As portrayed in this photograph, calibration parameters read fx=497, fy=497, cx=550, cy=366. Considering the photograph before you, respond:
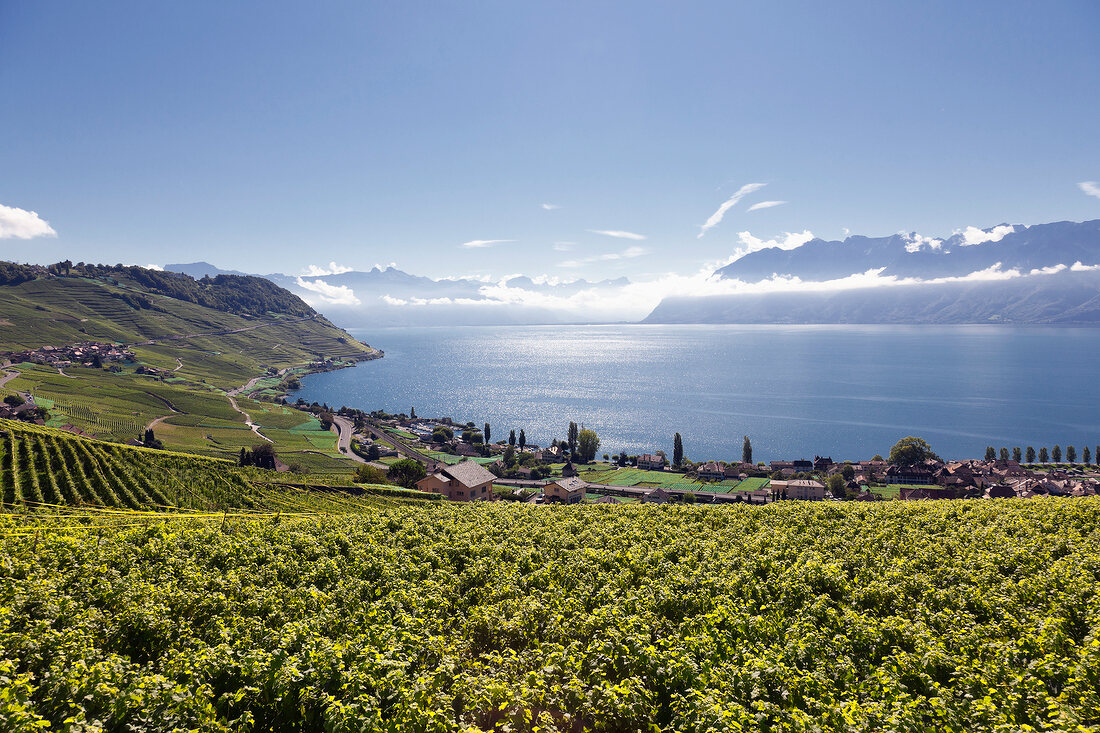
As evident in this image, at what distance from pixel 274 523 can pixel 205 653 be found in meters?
20.3

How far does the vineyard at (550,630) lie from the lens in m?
10.0

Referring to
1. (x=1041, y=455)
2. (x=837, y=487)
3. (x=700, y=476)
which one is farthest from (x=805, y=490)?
(x=1041, y=455)

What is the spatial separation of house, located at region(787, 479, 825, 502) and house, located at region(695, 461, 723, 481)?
68.9ft

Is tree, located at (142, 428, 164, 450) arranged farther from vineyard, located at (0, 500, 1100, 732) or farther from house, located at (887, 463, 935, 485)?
house, located at (887, 463, 935, 485)

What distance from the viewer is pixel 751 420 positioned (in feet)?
618

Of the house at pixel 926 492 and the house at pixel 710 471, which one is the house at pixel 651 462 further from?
the house at pixel 926 492

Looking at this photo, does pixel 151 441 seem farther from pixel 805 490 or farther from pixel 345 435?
pixel 805 490

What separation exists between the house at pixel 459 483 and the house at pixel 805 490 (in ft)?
198

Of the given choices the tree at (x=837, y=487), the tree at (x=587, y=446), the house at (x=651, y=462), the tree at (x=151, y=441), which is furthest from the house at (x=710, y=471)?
the tree at (x=151, y=441)

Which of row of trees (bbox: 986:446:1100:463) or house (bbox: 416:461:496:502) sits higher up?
house (bbox: 416:461:496:502)

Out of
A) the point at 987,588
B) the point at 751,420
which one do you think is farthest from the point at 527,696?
the point at 751,420

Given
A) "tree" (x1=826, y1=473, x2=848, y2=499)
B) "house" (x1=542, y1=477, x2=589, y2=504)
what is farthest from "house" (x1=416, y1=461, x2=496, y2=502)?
"tree" (x1=826, y1=473, x2=848, y2=499)

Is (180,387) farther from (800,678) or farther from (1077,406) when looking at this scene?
(1077,406)

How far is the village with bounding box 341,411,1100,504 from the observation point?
9181 cm
